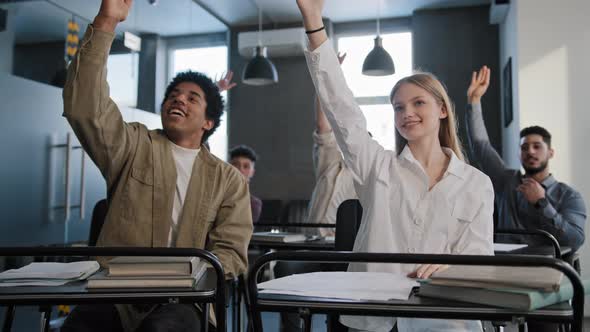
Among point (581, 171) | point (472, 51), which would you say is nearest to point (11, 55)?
point (581, 171)

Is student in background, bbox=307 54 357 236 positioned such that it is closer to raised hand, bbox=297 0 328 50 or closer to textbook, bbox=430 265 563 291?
raised hand, bbox=297 0 328 50

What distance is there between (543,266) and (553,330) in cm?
→ 197

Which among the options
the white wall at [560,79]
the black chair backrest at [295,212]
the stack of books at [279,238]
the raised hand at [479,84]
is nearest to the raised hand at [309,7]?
the raised hand at [479,84]

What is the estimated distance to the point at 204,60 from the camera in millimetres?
6492

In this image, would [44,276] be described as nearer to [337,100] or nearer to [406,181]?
[337,100]

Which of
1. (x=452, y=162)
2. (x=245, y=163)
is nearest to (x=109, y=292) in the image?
(x=452, y=162)

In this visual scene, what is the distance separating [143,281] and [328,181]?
2400 millimetres

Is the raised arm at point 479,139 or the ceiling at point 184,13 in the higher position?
the ceiling at point 184,13

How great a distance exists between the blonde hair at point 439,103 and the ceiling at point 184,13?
2.79 meters

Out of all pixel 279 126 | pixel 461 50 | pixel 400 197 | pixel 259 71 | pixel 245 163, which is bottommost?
pixel 400 197

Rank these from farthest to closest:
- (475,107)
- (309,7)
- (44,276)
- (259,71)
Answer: (259,71), (475,107), (309,7), (44,276)

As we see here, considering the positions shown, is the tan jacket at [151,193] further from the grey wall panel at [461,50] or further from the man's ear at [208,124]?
the grey wall panel at [461,50]

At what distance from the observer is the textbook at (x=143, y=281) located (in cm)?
106

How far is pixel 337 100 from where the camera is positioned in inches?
60.9
